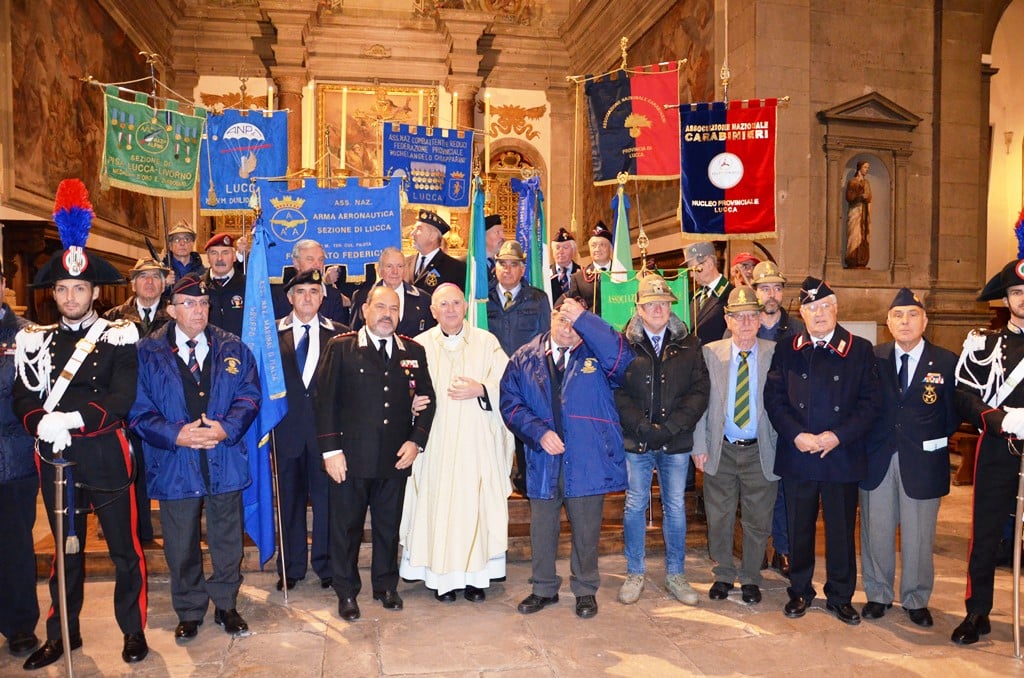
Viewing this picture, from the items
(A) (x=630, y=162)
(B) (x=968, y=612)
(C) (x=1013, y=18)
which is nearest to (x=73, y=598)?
(B) (x=968, y=612)

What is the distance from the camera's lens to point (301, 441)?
199 inches

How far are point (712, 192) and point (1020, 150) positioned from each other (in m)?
11.4

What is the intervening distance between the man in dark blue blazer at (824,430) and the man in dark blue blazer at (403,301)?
264cm

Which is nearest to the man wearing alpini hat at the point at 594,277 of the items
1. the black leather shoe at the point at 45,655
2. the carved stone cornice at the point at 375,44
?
the black leather shoe at the point at 45,655

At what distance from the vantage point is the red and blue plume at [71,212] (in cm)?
394

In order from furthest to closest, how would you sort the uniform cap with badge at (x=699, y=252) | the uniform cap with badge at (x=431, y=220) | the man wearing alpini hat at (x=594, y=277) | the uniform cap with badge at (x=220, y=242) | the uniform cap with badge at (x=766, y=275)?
the man wearing alpini hat at (x=594, y=277)
the uniform cap with badge at (x=431, y=220)
the uniform cap with badge at (x=220, y=242)
the uniform cap with badge at (x=699, y=252)
the uniform cap with badge at (x=766, y=275)

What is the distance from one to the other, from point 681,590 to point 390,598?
184cm

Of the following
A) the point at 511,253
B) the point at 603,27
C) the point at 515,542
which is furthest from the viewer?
the point at 603,27

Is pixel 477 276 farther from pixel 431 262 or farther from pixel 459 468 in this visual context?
pixel 459 468

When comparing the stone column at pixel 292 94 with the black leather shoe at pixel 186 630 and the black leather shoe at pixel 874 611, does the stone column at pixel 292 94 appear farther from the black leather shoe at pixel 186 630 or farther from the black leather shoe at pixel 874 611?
the black leather shoe at pixel 874 611

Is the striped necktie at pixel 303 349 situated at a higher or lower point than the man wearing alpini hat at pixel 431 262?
lower

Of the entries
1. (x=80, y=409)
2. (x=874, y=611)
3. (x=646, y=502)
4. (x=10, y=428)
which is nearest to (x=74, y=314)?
(x=80, y=409)

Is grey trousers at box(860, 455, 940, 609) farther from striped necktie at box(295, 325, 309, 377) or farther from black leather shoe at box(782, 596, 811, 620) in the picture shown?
striped necktie at box(295, 325, 309, 377)

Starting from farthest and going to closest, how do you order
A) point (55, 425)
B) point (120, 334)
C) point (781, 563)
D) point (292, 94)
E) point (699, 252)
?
point (292, 94) < point (699, 252) < point (781, 563) < point (120, 334) < point (55, 425)
